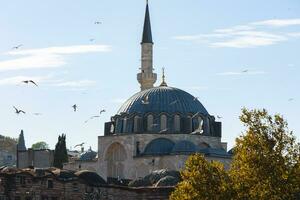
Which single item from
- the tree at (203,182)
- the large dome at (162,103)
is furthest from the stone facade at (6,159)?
the tree at (203,182)

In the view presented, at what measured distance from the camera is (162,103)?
10538cm

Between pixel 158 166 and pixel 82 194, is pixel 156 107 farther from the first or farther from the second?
pixel 82 194

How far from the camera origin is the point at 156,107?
10519 cm

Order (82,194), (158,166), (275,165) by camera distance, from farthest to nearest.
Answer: (158,166), (82,194), (275,165)

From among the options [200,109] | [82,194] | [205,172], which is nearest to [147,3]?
[200,109]

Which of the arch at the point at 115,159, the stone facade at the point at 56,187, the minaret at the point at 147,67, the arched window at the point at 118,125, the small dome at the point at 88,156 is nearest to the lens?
the stone facade at the point at 56,187

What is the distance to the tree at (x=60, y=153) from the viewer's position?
104 metres

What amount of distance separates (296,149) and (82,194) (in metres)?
27.0

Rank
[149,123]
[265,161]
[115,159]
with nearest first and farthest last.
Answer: [265,161]
[149,123]
[115,159]

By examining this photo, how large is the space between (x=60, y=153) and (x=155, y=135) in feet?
32.9

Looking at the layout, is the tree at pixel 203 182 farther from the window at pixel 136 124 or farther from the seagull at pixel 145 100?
the seagull at pixel 145 100

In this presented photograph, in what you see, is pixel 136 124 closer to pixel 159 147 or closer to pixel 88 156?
pixel 159 147

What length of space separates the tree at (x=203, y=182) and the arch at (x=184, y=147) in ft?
140

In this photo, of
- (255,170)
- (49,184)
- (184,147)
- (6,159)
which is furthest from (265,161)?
(6,159)
